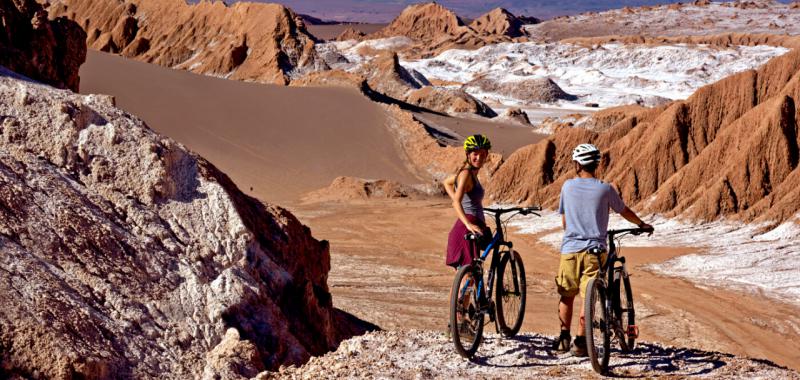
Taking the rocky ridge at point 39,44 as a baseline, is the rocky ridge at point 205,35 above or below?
above

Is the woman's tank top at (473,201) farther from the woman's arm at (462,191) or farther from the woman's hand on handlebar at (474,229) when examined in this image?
the woman's hand on handlebar at (474,229)

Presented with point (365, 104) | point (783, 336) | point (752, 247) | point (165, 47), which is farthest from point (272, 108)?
point (783, 336)

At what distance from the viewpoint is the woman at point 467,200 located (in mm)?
5870

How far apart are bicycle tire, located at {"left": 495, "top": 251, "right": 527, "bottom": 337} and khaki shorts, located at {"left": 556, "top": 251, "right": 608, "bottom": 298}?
0.60 meters

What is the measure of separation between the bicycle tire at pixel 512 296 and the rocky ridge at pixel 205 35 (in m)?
43.9

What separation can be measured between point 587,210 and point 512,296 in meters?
1.11

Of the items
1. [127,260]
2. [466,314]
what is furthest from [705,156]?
[127,260]

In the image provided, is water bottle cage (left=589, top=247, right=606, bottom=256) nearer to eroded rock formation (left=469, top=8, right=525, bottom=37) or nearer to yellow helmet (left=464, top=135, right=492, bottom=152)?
yellow helmet (left=464, top=135, right=492, bottom=152)

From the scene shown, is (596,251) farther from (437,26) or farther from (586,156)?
(437,26)

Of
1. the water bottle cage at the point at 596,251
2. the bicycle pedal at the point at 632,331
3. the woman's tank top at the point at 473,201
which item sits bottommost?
the bicycle pedal at the point at 632,331

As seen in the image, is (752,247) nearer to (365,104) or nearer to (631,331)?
(631,331)

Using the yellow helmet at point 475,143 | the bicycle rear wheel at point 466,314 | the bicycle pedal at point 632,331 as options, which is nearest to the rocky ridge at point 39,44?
the yellow helmet at point 475,143

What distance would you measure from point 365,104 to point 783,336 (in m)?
31.1

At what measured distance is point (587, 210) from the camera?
5.61 m
